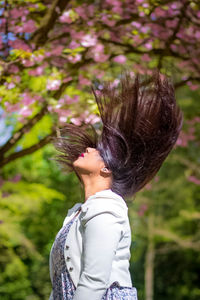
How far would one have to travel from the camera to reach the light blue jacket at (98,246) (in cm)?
209

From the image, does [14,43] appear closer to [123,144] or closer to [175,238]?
[123,144]

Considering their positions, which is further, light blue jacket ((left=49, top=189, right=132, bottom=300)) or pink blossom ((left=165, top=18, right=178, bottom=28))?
pink blossom ((left=165, top=18, right=178, bottom=28))

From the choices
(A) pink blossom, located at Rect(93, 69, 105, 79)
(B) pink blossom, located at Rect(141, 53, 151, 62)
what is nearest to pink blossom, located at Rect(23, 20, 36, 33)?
(A) pink blossom, located at Rect(93, 69, 105, 79)

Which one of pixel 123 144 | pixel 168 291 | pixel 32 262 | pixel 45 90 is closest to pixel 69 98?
pixel 45 90

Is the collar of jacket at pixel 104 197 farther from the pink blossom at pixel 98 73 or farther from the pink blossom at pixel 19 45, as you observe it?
the pink blossom at pixel 98 73

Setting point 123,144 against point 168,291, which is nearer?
point 123,144

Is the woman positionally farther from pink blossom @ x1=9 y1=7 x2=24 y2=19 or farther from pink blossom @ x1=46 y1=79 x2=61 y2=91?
pink blossom @ x1=9 y1=7 x2=24 y2=19

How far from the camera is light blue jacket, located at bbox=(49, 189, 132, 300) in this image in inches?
82.3

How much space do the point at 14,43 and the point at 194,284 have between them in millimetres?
14517

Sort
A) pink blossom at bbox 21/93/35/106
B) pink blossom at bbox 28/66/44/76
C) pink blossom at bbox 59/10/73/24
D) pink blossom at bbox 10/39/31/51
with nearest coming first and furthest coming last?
pink blossom at bbox 10/39/31/51
pink blossom at bbox 21/93/35/106
pink blossom at bbox 59/10/73/24
pink blossom at bbox 28/66/44/76

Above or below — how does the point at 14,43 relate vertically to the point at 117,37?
above

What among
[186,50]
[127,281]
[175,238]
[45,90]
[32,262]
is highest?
[127,281]

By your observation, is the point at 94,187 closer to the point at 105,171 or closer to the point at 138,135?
the point at 105,171

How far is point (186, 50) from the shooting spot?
18.2 ft
